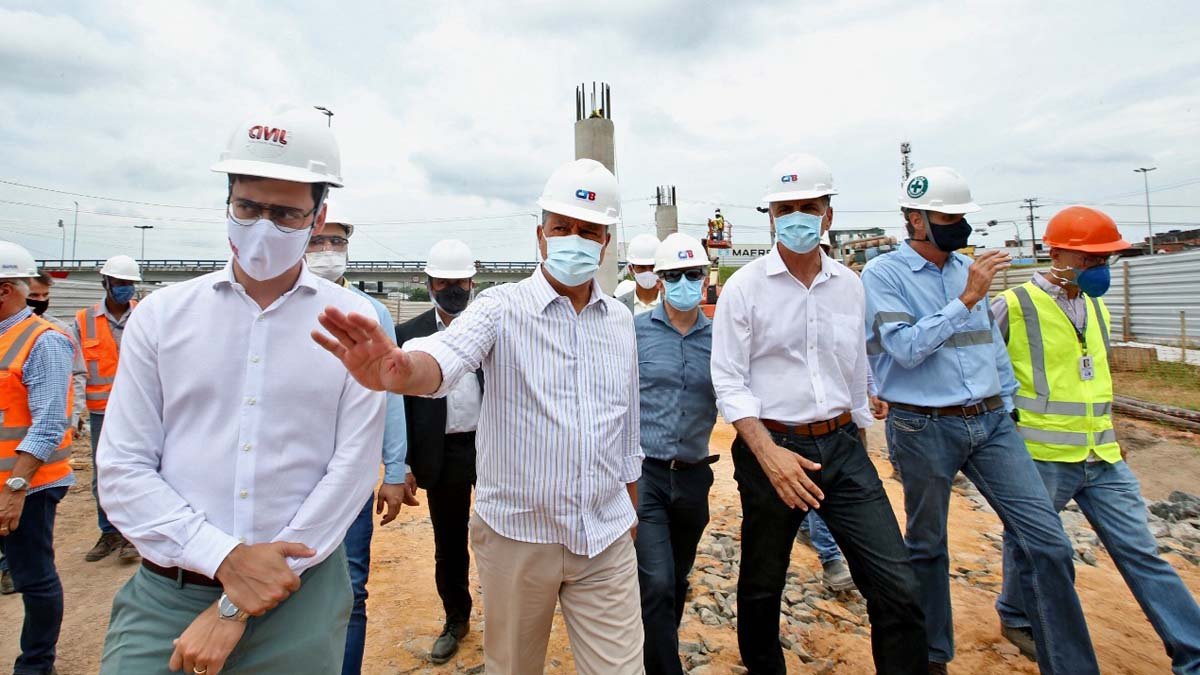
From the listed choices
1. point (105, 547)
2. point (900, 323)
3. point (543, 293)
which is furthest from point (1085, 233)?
point (105, 547)

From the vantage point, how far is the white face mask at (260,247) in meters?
1.65

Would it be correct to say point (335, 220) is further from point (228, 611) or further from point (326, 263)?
point (228, 611)

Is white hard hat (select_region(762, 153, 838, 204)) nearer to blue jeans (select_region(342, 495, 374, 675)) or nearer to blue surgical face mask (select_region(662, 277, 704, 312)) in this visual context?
blue surgical face mask (select_region(662, 277, 704, 312))

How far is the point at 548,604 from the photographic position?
2.21 metres

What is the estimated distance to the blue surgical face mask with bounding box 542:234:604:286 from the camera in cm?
230

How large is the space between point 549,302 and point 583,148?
11236 mm

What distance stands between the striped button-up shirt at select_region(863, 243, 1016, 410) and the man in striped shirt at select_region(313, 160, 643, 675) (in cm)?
154

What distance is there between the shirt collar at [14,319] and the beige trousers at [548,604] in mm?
2792

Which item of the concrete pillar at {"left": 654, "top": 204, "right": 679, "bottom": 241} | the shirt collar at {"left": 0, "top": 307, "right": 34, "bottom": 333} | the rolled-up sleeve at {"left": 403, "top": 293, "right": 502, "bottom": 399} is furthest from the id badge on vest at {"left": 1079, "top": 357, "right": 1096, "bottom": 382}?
the concrete pillar at {"left": 654, "top": 204, "right": 679, "bottom": 241}

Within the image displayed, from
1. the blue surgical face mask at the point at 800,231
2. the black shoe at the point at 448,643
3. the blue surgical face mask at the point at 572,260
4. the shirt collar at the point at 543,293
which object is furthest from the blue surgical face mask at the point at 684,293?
the black shoe at the point at 448,643

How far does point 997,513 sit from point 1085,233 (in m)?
1.52

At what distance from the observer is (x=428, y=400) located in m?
3.34

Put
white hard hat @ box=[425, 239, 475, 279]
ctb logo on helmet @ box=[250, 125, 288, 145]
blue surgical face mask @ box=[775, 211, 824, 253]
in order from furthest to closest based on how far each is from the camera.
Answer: white hard hat @ box=[425, 239, 475, 279]
blue surgical face mask @ box=[775, 211, 824, 253]
ctb logo on helmet @ box=[250, 125, 288, 145]

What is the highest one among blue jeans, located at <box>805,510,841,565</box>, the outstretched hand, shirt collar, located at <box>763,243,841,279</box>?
shirt collar, located at <box>763,243,841,279</box>
